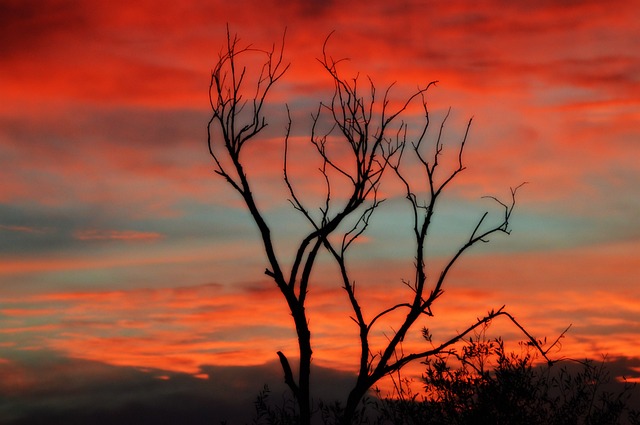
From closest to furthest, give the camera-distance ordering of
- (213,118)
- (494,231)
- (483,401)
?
(213,118) → (494,231) → (483,401)

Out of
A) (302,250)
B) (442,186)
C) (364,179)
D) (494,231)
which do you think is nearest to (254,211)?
(302,250)

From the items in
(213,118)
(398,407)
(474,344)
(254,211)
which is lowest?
(398,407)

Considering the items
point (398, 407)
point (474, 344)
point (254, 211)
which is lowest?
point (398, 407)

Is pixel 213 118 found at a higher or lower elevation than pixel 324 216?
higher

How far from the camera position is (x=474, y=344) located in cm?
1389

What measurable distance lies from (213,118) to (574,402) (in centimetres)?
834

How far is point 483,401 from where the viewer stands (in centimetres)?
1335

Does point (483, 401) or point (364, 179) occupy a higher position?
point (364, 179)

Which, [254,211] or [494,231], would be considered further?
[494,231]

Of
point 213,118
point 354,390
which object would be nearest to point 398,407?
point 354,390

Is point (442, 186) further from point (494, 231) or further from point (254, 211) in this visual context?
point (254, 211)

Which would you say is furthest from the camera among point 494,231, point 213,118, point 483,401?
point 483,401

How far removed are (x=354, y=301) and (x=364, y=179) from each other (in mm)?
1713

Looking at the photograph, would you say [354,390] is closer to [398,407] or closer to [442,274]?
Result: [442,274]
